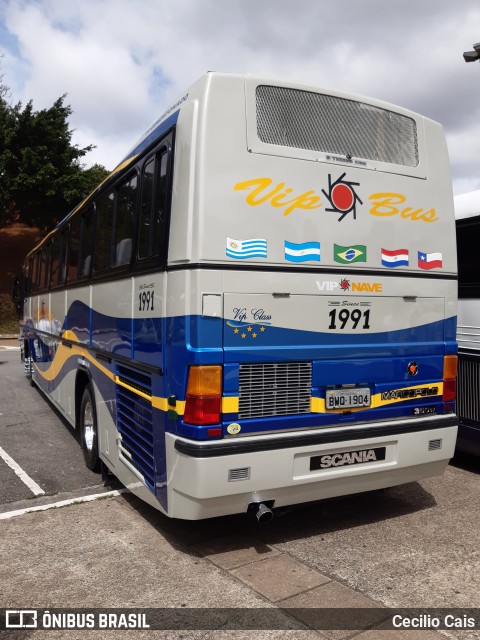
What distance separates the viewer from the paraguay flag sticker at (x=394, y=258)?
4.47 meters

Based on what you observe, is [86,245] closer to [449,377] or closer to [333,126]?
[333,126]

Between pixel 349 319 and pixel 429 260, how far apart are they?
94cm

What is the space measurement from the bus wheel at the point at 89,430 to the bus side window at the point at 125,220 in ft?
5.93

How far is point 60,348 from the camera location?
812 centimetres

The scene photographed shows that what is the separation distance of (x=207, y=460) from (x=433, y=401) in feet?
6.87

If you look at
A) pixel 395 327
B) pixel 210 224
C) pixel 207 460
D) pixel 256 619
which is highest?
pixel 210 224

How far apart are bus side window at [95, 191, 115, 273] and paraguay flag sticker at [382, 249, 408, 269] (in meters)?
2.49

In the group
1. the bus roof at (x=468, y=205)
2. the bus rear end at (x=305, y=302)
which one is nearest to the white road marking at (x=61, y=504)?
the bus rear end at (x=305, y=302)

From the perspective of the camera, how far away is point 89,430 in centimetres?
645

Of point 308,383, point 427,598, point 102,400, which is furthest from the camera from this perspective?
point 102,400

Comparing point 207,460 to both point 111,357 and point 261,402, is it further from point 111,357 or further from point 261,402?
point 111,357

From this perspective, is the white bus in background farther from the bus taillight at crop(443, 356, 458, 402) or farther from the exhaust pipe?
the exhaust pipe

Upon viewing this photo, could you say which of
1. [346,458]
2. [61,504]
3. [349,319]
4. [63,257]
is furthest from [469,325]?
[63,257]

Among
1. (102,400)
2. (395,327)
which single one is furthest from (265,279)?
(102,400)
